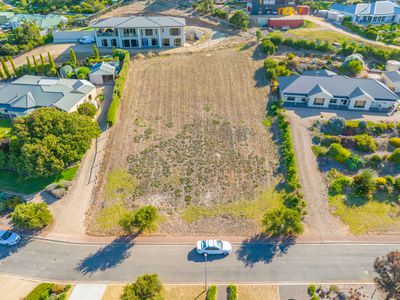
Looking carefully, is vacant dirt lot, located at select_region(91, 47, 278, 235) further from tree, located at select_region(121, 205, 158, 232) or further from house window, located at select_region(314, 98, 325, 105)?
house window, located at select_region(314, 98, 325, 105)

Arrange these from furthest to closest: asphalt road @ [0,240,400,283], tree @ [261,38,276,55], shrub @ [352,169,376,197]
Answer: tree @ [261,38,276,55] < shrub @ [352,169,376,197] < asphalt road @ [0,240,400,283]

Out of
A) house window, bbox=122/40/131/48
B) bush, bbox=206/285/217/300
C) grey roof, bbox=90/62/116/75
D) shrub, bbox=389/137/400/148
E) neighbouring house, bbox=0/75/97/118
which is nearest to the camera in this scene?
bush, bbox=206/285/217/300

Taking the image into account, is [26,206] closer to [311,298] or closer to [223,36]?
[311,298]

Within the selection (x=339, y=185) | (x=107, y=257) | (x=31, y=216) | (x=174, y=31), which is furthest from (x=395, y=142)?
(x=174, y=31)

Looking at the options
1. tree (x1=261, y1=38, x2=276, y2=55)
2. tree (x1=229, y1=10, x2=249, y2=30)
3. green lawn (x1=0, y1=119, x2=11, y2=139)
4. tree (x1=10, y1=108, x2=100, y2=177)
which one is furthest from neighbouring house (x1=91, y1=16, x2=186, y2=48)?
tree (x1=10, y1=108, x2=100, y2=177)

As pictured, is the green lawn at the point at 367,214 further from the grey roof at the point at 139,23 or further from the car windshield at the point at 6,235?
the grey roof at the point at 139,23

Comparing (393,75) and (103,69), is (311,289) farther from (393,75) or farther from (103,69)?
(103,69)

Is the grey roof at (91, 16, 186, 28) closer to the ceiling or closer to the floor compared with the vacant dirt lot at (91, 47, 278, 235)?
closer to the ceiling

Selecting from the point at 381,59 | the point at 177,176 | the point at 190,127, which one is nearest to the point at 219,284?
the point at 177,176
